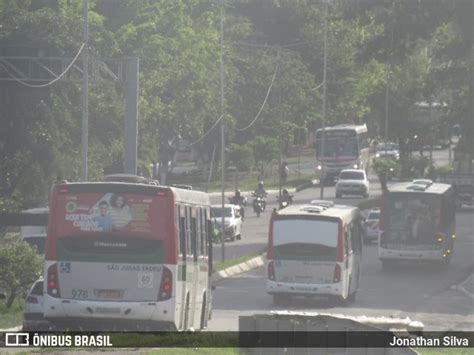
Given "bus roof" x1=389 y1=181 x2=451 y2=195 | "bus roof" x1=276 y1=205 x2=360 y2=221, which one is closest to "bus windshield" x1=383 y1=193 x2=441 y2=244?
"bus roof" x1=389 y1=181 x2=451 y2=195

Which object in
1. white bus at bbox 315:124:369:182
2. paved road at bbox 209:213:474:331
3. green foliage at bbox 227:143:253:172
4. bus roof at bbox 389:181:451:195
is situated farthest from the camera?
white bus at bbox 315:124:369:182

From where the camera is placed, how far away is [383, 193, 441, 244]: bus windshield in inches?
1821

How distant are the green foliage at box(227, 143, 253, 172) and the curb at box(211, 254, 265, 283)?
113 ft

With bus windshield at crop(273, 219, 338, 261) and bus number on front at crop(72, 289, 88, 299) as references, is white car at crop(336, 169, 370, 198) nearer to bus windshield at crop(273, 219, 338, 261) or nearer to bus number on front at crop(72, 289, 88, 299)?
bus windshield at crop(273, 219, 338, 261)

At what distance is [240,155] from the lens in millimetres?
85125

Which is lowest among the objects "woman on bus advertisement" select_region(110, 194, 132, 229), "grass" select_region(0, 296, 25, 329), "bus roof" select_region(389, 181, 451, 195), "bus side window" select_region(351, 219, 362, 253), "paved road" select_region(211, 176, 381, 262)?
"paved road" select_region(211, 176, 381, 262)

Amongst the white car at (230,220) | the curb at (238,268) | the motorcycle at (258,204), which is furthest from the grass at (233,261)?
the motorcycle at (258,204)

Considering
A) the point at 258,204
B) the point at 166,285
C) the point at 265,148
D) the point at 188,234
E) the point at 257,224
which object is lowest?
the point at 257,224

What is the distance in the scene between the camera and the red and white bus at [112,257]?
2095cm

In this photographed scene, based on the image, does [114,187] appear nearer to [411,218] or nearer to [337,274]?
[337,274]

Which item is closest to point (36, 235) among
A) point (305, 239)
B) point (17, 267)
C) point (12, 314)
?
point (305, 239)

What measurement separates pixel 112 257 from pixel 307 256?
1464cm

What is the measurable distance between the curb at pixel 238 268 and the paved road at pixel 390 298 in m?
0.33

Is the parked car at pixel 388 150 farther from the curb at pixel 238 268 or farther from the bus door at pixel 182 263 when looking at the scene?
the bus door at pixel 182 263
